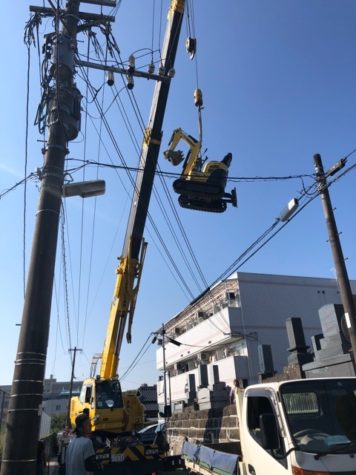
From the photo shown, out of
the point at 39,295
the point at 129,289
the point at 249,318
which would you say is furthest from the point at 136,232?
the point at 249,318

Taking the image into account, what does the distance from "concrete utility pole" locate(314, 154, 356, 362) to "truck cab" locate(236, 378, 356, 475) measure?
6.54 meters

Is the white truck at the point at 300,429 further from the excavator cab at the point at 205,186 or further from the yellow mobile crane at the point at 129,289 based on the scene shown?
the yellow mobile crane at the point at 129,289

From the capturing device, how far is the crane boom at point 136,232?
12755 mm

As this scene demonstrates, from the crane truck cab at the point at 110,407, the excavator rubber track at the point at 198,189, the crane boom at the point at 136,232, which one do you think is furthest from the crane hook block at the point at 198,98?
the crane truck cab at the point at 110,407

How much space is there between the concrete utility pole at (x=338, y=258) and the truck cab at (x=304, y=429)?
6.54m

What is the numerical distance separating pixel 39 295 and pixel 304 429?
4.00m

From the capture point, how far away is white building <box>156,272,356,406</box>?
97.7 ft

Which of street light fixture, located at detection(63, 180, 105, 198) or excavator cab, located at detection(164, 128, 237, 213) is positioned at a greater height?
excavator cab, located at detection(164, 128, 237, 213)

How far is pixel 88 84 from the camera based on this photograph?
33.1 feet

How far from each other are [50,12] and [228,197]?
5923mm

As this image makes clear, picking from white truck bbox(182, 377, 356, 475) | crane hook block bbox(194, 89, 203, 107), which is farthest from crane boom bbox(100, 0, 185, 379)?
white truck bbox(182, 377, 356, 475)

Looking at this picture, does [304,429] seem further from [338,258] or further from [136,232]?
[136,232]

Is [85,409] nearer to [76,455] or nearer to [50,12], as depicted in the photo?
[76,455]

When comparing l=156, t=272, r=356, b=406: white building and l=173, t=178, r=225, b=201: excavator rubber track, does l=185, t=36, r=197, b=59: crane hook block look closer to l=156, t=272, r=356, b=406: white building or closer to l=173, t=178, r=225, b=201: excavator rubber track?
l=173, t=178, r=225, b=201: excavator rubber track
